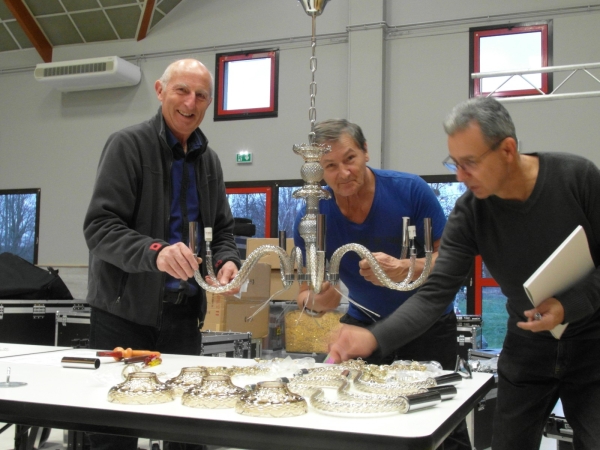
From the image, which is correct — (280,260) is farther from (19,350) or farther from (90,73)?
(90,73)

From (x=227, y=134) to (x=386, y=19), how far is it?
2264 mm

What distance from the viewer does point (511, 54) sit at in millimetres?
6660

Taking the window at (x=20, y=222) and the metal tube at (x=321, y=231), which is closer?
the metal tube at (x=321, y=231)

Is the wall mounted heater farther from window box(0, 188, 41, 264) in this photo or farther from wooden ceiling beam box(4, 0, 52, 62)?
window box(0, 188, 41, 264)

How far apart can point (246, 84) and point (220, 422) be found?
6.89 metres

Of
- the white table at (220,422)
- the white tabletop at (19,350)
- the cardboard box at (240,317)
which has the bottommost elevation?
the cardboard box at (240,317)

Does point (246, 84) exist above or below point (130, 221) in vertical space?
above

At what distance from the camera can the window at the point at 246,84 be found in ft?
24.7

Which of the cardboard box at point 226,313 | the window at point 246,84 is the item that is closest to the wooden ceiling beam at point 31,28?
the window at point 246,84

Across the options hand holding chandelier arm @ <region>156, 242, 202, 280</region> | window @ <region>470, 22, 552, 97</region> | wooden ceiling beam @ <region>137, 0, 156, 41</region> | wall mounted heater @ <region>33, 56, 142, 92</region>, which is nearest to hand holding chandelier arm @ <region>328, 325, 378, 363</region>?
hand holding chandelier arm @ <region>156, 242, 202, 280</region>

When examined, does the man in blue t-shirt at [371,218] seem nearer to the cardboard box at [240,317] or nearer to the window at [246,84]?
the cardboard box at [240,317]

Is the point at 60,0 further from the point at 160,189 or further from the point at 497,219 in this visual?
the point at 497,219

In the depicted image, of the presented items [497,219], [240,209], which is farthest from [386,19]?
[497,219]

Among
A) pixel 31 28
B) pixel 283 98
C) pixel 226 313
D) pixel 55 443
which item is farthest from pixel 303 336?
pixel 31 28
